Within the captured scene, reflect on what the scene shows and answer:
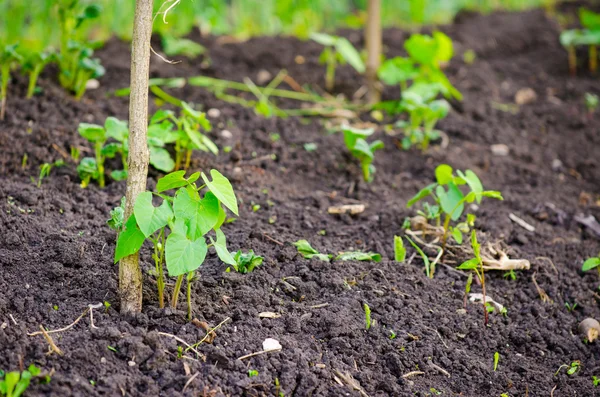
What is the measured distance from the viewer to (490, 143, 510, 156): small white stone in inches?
141

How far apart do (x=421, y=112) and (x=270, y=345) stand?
1823mm

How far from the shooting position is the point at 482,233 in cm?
266

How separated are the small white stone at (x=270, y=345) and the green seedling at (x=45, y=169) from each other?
118cm

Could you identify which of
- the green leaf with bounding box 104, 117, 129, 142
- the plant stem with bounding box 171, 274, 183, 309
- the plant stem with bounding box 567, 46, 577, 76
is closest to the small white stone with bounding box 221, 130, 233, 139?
the green leaf with bounding box 104, 117, 129, 142

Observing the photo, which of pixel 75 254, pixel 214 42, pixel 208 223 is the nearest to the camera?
pixel 208 223

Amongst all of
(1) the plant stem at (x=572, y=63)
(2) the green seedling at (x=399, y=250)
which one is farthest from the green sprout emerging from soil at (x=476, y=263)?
(1) the plant stem at (x=572, y=63)

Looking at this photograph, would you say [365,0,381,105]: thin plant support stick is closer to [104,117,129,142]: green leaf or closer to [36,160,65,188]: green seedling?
[104,117,129,142]: green leaf

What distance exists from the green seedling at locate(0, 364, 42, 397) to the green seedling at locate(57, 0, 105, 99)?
1699 millimetres

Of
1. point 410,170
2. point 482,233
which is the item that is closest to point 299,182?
point 410,170

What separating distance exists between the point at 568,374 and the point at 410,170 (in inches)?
55.8

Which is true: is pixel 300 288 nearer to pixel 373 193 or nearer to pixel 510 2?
pixel 373 193

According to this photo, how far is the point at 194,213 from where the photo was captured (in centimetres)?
174

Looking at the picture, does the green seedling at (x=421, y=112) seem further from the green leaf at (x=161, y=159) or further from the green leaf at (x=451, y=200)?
the green leaf at (x=161, y=159)

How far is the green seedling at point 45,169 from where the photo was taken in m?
2.53
